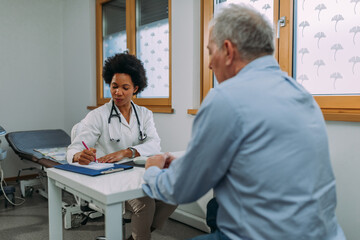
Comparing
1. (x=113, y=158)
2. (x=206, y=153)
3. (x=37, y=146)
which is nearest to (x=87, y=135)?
(x=113, y=158)

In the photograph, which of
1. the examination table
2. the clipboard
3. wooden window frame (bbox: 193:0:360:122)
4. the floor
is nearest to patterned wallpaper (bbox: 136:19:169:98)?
wooden window frame (bbox: 193:0:360:122)

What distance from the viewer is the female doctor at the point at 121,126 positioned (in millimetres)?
1845

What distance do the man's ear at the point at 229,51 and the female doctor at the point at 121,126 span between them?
102 centimetres

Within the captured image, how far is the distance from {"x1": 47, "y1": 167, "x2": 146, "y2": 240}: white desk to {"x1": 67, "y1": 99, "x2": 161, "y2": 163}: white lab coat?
49 cm

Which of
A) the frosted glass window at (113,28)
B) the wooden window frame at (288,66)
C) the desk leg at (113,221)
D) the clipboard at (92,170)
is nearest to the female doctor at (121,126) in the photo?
the clipboard at (92,170)

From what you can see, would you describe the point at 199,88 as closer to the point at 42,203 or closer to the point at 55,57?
the point at 42,203

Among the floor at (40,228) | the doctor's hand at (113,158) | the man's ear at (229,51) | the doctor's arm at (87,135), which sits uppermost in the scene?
the man's ear at (229,51)

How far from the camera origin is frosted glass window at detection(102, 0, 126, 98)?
371 cm

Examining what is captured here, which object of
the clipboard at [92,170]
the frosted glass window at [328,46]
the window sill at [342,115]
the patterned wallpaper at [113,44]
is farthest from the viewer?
the patterned wallpaper at [113,44]

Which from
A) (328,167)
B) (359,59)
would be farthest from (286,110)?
(359,59)

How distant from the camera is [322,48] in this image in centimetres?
196

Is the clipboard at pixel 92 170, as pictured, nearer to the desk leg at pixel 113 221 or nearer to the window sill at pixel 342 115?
the desk leg at pixel 113 221

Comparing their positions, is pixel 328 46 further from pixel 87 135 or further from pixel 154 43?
pixel 154 43

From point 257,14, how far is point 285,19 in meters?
1.26
